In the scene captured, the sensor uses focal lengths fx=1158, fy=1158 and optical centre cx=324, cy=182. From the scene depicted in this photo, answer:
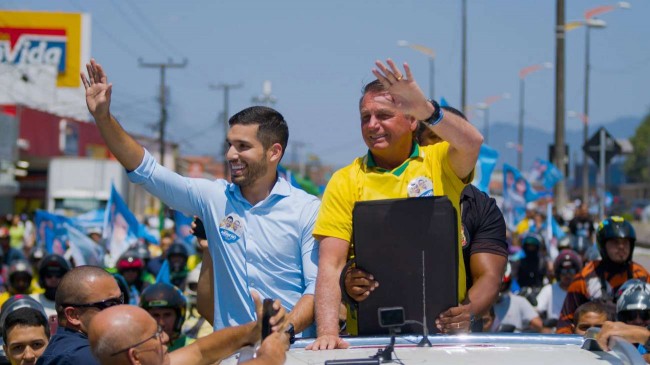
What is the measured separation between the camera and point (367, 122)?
541 centimetres

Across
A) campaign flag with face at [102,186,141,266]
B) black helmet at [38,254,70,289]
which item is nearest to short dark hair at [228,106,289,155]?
black helmet at [38,254,70,289]

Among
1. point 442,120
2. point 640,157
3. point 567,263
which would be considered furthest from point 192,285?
point 640,157

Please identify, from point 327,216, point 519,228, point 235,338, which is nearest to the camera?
point 235,338

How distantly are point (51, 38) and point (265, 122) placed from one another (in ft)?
200

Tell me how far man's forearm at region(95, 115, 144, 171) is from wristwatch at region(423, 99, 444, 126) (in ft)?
4.81

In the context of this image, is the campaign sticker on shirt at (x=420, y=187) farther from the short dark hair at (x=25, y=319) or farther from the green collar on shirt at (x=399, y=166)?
the short dark hair at (x=25, y=319)

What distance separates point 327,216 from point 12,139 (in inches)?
1471

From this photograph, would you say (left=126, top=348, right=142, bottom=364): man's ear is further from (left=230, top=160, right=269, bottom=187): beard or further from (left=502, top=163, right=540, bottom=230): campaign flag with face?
(left=502, top=163, right=540, bottom=230): campaign flag with face

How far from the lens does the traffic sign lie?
59.5 ft

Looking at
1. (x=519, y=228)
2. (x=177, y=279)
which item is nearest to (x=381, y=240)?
(x=177, y=279)

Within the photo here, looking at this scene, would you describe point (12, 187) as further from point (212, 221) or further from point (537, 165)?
point (212, 221)

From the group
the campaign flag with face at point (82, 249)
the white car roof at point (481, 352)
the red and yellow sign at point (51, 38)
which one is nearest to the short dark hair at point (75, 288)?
the white car roof at point (481, 352)

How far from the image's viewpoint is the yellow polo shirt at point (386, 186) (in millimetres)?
5316

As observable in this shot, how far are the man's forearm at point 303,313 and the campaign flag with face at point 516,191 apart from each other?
16237 millimetres
